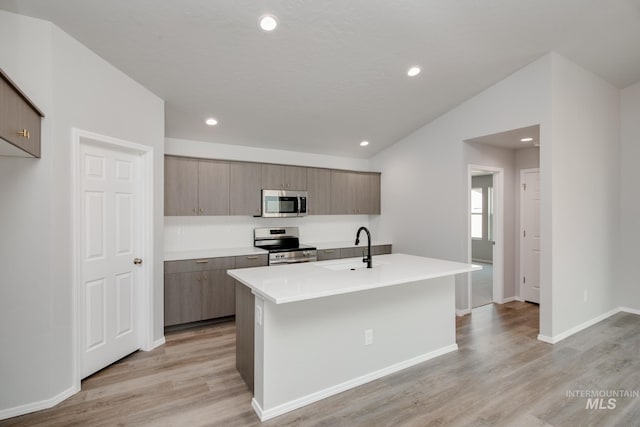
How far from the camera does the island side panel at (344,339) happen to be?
2.29 m

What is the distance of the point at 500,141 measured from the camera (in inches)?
179

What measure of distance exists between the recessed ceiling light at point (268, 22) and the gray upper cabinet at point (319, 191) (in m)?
2.69

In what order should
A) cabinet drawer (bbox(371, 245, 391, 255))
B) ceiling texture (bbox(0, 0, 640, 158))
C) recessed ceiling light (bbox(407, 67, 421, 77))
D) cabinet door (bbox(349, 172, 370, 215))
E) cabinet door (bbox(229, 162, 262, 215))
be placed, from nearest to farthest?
ceiling texture (bbox(0, 0, 640, 158))
recessed ceiling light (bbox(407, 67, 421, 77))
cabinet door (bbox(229, 162, 262, 215))
cabinet drawer (bbox(371, 245, 391, 255))
cabinet door (bbox(349, 172, 370, 215))

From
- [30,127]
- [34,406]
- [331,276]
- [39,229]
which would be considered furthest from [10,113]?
[331,276]

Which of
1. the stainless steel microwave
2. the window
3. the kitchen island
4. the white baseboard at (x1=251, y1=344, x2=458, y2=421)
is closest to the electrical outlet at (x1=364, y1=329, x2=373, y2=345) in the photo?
the kitchen island

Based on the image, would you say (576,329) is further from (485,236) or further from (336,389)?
(485,236)

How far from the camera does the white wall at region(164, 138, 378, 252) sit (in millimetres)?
4391

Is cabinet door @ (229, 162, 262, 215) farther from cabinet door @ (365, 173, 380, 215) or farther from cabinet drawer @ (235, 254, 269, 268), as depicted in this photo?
cabinet door @ (365, 173, 380, 215)

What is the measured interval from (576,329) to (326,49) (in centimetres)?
417

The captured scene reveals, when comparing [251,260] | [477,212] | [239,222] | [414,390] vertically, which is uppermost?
[477,212]

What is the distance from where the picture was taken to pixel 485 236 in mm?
8930

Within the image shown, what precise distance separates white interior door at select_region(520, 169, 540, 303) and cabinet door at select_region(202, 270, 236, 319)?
174 inches

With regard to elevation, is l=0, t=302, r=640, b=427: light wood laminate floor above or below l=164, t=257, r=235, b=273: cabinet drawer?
below

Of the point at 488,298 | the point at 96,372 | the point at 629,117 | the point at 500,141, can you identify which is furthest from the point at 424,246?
the point at 96,372
